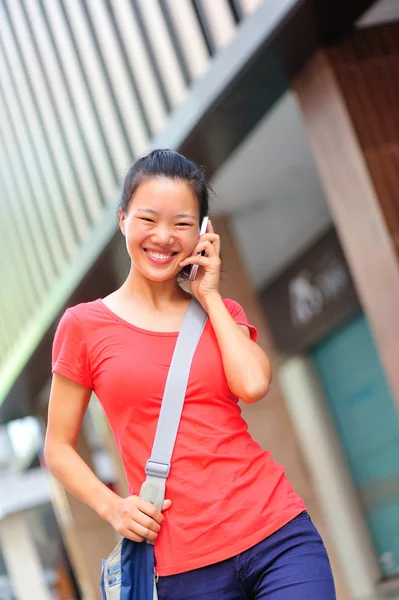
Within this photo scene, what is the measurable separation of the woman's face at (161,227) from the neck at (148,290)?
0.16 ft

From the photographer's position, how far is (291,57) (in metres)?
5.48

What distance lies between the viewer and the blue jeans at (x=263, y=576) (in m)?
1.99

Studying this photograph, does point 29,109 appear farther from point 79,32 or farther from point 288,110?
point 288,110

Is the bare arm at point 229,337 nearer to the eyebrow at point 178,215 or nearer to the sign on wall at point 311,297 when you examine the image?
the eyebrow at point 178,215

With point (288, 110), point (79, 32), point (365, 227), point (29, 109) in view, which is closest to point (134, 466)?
point (365, 227)

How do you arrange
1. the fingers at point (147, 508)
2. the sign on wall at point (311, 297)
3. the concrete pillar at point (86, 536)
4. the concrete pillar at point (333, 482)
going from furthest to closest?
the concrete pillar at point (86, 536) < the concrete pillar at point (333, 482) < the sign on wall at point (311, 297) < the fingers at point (147, 508)

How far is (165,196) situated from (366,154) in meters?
3.33

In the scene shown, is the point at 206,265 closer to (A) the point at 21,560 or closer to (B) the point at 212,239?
(B) the point at 212,239

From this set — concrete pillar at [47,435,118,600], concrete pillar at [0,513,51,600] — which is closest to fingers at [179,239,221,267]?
concrete pillar at [47,435,118,600]

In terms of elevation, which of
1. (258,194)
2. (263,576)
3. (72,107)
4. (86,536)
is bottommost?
(86,536)

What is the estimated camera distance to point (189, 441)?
205cm

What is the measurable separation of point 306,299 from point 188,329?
916 cm

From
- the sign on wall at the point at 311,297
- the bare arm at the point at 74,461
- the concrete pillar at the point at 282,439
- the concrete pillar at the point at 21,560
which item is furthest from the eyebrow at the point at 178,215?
the concrete pillar at the point at 21,560

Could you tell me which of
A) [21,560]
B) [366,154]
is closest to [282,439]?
[366,154]
